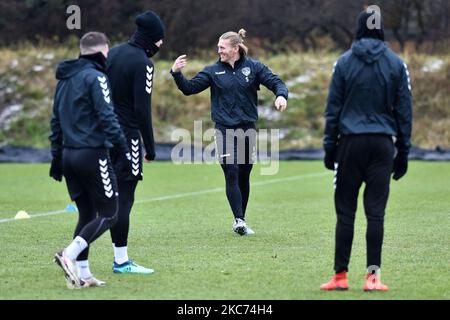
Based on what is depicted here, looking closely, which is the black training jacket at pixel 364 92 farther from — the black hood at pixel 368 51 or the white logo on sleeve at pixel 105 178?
the white logo on sleeve at pixel 105 178

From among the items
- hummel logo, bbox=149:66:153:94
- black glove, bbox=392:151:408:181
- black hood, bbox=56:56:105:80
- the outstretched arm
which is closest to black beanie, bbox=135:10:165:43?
hummel logo, bbox=149:66:153:94

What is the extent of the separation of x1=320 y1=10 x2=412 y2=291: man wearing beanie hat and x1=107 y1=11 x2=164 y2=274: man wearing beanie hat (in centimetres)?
180

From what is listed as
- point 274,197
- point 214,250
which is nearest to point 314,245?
point 214,250

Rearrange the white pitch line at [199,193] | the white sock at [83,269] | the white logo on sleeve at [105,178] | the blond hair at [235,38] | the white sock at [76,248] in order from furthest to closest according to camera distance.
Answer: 1. the white pitch line at [199,193]
2. the blond hair at [235,38]
3. the white sock at [83,269]
4. the white logo on sleeve at [105,178]
5. the white sock at [76,248]

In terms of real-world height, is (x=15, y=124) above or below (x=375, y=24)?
below

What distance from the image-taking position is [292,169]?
23984 millimetres

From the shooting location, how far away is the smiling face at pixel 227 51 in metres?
12.4

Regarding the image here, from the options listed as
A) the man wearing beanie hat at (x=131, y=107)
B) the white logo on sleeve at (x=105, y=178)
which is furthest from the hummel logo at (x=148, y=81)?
the white logo on sleeve at (x=105, y=178)

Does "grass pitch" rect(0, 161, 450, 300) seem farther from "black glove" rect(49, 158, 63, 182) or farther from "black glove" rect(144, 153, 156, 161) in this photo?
"black glove" rect(144, 153, 156, 161)

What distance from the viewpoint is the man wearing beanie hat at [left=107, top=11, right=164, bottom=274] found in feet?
30.6

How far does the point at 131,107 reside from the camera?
9.46 meters

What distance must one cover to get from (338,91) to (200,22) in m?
33.4

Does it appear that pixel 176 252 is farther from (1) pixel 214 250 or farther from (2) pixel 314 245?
(2) pixel 314 245

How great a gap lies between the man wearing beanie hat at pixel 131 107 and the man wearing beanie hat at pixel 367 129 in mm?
1805
